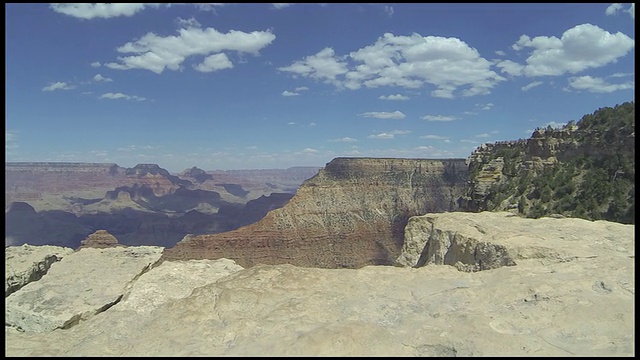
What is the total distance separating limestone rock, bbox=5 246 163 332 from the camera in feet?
20.9

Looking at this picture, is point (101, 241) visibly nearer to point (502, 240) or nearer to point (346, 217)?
point (346, 217)

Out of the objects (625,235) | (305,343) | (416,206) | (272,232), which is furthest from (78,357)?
(416,206)

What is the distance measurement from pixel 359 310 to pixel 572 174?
2058 centimetres

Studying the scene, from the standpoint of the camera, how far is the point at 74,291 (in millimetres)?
7227

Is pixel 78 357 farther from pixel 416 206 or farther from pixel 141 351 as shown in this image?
pixel 416 206

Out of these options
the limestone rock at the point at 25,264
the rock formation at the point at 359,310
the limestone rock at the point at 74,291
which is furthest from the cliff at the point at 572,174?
the limestone rock at the point at 25,264

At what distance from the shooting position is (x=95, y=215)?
13950 cm

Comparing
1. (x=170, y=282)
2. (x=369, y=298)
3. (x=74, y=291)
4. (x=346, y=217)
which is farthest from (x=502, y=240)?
(x=346, y=217)

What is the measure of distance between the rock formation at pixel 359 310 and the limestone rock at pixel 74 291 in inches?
1.6

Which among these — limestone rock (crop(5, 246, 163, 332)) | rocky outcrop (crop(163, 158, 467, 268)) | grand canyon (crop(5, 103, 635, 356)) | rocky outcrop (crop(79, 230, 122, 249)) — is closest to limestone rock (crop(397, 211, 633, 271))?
grand canyon (crop(5, 103, 635, 356))

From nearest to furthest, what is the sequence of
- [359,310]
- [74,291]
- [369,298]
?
[359,310]
[369,298]
[74,291]

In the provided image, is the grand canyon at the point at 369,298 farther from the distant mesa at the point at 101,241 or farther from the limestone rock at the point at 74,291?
the distant mesa at the point at 101,241

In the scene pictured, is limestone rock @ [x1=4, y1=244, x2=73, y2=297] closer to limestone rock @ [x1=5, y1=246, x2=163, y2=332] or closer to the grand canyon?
the grand canyon

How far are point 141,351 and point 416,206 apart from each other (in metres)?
62.7
